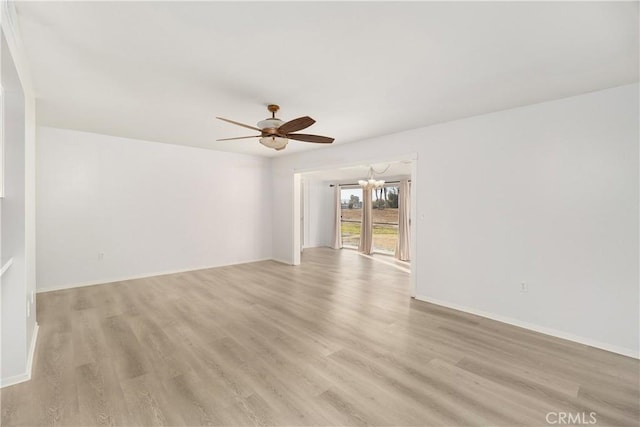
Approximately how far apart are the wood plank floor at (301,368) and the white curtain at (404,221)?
149 inches

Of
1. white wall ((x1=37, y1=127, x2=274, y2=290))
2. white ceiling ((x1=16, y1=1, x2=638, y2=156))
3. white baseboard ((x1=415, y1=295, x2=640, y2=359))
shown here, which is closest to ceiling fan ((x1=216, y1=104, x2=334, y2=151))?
white ceiling ((x1=16, y1=1, x2=638, y2=156))

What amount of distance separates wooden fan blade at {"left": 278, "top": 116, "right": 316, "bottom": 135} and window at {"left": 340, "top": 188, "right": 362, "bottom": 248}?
6509 mm

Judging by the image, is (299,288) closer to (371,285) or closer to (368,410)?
(371,285)

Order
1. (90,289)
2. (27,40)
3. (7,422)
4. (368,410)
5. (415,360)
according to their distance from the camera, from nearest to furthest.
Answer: (7,422)
(368,410)
(27,40)
(415,360)
(90,289)

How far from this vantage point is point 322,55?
7.48ft

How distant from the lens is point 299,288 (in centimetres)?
475

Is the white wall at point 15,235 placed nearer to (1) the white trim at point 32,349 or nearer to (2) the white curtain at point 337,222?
(1) the white trim at point 32,349

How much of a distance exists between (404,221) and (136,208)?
6.47 m

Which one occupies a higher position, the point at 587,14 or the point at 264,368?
the point at 587,14

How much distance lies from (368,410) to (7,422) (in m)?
2.31

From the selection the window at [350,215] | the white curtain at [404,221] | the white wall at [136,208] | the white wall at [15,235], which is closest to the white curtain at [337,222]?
the window at [350,215]

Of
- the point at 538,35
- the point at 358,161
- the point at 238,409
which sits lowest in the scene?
the point at 238,409

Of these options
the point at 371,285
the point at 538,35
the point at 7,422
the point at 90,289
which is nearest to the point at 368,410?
the point at 7,422

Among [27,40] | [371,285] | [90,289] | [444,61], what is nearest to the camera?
[27,40]
